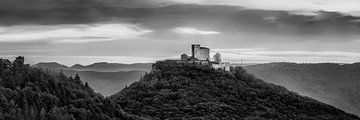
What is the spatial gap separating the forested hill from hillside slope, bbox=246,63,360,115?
248 ft

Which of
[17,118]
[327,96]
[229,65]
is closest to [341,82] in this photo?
[327,96]

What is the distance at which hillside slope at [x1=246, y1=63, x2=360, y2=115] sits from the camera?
16338cm

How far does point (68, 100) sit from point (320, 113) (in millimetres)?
33941

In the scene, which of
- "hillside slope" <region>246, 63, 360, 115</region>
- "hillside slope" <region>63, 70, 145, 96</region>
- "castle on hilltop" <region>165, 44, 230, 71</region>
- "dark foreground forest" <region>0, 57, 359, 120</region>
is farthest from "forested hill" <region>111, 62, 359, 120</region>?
"hillside slope" <region>246, 63, 360, 115</region>

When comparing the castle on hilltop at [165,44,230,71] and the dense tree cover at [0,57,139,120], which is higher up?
the castle on hilltop at [165,44,230,71]

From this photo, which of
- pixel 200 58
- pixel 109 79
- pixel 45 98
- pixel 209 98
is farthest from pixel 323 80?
pixel 45 98

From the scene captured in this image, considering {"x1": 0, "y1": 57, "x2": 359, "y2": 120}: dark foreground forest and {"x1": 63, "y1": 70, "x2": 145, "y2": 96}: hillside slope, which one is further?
{"x1": 63, "y1": 70, "x2": 145, "y2": 96}: hillside slope

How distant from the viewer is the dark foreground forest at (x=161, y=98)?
51094 millimetres

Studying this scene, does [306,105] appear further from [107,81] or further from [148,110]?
[107,81]

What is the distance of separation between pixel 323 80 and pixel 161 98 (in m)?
116

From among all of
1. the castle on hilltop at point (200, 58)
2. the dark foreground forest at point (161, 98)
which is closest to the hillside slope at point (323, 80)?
the castle on hilltop at point (200, 58)

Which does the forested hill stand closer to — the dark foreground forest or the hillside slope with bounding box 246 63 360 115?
the dark foreground forest

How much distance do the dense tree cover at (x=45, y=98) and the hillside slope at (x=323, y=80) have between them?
327 ft

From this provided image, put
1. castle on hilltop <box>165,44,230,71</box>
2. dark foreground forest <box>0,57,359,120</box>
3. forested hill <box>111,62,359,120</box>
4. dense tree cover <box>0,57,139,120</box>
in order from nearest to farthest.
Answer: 1. dense tree cover <box>0,57,139,120</box>
2. dark foreground forest <box>0,57,359,120</box>
3. forested hill <box>111,62,359,120</box>
4. castle on hilltop <box>165,44,230,71</box>
